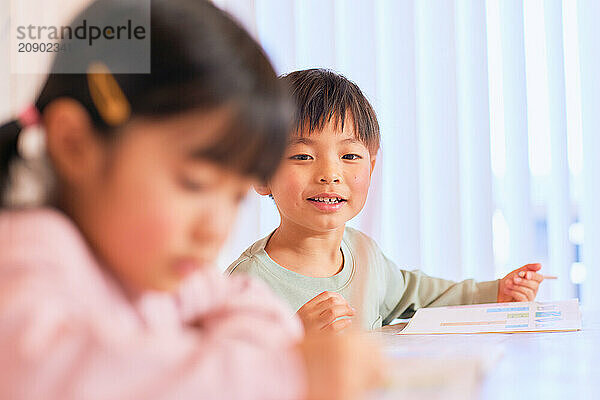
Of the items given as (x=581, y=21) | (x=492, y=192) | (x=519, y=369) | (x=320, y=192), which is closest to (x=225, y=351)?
(x=519, y=369)

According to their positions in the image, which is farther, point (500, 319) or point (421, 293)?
point (421, 293)

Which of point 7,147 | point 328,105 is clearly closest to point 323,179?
point 328,105

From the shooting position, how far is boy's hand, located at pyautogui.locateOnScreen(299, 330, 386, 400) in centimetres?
32

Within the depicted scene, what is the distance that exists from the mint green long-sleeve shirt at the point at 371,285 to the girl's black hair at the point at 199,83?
780 millimetres

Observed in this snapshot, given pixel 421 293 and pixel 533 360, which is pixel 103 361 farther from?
pixel 421 293

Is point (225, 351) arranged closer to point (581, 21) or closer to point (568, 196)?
point (568, 196)

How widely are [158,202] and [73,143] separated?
6 centimetres

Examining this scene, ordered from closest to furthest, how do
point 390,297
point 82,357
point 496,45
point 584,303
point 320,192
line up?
1. point 82,357
2. point 320,192
3. point 390,297
4. point 584,303
5. point 496,45

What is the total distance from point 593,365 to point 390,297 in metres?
Result: 0.71

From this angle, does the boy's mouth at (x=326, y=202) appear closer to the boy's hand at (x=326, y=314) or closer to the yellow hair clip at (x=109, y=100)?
the boy's hand at (x=326, y=314)

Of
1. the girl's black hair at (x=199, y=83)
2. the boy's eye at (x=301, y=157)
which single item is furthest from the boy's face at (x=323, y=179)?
the girl's black hair at (x=199, y=83)

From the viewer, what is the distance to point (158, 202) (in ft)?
1.12

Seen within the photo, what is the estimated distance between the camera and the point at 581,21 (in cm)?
189

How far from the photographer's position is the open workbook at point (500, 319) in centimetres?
92
